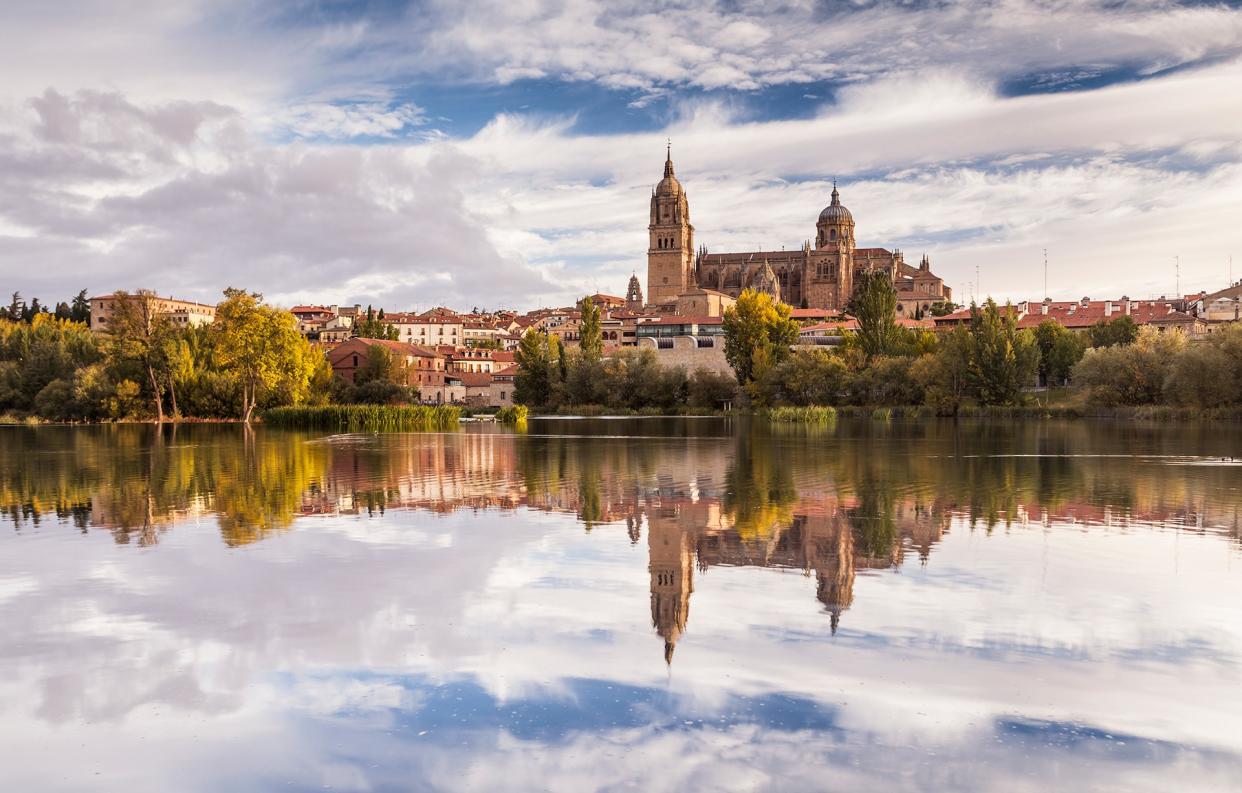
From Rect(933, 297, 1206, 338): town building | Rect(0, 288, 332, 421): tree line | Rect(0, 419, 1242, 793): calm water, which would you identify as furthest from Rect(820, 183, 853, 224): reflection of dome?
Rect(0, 419, 1242, 793): calm water

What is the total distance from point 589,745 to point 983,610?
15.7 feet

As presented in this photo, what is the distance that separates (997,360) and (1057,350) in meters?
17.5

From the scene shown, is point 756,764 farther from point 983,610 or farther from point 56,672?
point 56,672

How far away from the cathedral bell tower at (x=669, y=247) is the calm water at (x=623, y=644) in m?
160

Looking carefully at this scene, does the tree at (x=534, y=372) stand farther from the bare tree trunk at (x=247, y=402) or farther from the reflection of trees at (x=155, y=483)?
the reflection of trees at (x=155, y=483)

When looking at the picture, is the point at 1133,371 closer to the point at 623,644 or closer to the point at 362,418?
the point at 362,418

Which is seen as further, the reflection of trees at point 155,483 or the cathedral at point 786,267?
the cathedral at point 786,267

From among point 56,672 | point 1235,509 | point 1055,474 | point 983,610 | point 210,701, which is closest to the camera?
point 210,701

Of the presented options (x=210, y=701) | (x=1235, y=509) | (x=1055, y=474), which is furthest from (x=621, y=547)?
(x=1055, y=474)

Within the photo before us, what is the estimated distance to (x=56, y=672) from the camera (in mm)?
7520

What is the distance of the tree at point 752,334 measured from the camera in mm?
77312

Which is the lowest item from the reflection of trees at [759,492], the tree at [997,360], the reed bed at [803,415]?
the reflection of trees at [759,492]

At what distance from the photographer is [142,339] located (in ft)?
208

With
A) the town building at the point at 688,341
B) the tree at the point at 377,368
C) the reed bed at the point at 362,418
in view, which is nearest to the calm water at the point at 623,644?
the reed bed at the point at 362,418
